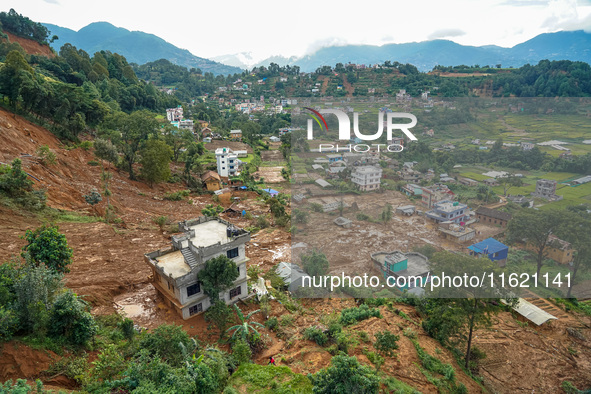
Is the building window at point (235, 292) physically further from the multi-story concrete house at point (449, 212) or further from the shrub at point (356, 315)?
the multi-story concrete house at point (449, 212)

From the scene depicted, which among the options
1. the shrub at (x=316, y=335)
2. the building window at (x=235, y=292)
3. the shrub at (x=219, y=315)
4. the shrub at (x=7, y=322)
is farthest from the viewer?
the building window at (x=235, y=292)

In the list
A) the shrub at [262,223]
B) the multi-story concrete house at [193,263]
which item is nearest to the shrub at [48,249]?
the multi-story concrete house at [193,263]

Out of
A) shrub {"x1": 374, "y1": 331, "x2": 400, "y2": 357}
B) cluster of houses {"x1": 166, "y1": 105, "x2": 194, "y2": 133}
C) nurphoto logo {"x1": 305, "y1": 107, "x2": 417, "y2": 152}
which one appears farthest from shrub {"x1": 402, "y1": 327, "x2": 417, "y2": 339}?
cluster of houses {"x1": 166, "y1": 105, "x2": 194, "y2": 133}

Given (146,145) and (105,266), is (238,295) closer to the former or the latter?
(105,266)

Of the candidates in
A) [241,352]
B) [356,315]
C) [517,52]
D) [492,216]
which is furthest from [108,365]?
[517,52]

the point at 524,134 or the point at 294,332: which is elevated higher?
the point at 524,134

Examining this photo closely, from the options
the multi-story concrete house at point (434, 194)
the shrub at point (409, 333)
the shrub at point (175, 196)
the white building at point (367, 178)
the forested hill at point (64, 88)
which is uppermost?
the forested hill at point (64, 88)

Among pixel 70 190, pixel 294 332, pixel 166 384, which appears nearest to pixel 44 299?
pixel 166 384
